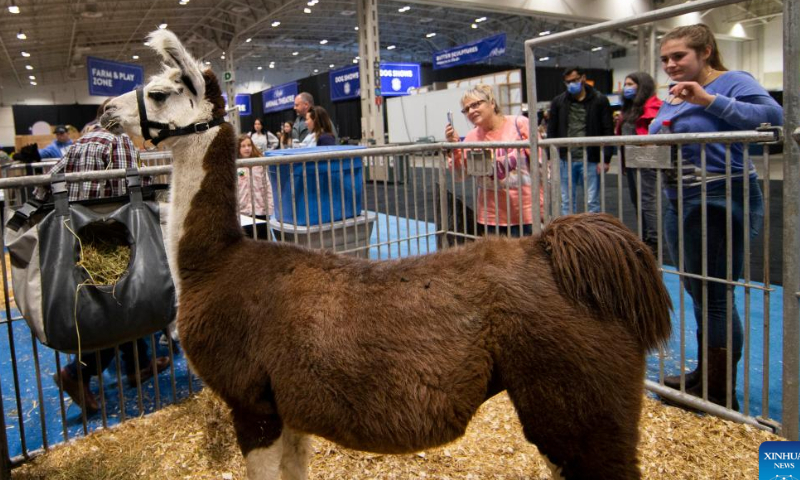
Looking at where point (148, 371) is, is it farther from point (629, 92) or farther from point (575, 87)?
point (629, 92)

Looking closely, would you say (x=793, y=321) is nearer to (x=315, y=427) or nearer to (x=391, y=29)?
(x=315, y=427)

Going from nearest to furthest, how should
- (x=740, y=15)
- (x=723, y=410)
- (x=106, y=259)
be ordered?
(x=106, y=259), (x=723, y=410), (x=740, y=15)

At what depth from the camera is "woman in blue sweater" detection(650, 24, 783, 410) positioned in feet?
9.23

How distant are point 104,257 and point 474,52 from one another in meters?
19.7

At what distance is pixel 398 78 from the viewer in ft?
61.6

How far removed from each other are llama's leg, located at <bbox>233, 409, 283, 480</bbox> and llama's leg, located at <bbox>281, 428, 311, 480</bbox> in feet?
0.74

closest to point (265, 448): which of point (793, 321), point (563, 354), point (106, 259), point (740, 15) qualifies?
point (563, 354)

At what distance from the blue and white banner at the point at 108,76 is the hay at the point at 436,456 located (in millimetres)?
14149

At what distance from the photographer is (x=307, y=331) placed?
1.89 metres

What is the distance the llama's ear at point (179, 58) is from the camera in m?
2.29

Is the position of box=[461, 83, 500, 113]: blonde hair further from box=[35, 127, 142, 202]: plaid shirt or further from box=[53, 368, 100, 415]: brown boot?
box=[53, 368, 100, 415]: brown boot

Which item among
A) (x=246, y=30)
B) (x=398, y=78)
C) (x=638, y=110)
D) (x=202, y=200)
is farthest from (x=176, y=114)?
(x=246, y=30)

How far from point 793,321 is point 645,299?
4.38 feet

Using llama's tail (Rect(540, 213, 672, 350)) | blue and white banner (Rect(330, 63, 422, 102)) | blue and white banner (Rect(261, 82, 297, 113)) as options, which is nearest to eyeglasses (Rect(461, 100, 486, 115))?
llama's tail (Rect(540, 213, 672, 350))
